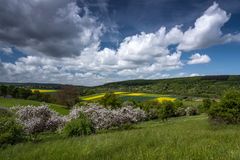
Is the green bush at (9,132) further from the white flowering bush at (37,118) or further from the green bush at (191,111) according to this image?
the green bush at (191,111)

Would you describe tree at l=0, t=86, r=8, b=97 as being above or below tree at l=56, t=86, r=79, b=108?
above

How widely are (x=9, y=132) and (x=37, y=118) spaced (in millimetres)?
10218

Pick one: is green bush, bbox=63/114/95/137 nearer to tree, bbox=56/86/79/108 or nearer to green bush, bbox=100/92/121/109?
green bush, bbox=100/92/121/109

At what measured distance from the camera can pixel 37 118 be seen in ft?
89.9

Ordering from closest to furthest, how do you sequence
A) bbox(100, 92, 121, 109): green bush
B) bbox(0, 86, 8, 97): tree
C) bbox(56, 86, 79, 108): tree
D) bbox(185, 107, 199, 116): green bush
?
bbox(100, 92, 121, 109): green bush, bbox(185, 107, 199, 116): green bush, bbox(56, 86, 79, 108): tree, bbox(0, 86, 8, 97): tree

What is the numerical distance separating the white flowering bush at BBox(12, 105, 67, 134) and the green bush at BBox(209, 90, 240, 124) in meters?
21.2

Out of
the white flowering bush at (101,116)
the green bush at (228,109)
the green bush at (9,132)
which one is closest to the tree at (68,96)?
the white flowering bush at (101,116)

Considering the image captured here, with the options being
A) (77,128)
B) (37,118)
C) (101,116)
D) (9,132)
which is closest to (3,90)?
(101,116)

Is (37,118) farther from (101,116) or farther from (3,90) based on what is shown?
(3,90)

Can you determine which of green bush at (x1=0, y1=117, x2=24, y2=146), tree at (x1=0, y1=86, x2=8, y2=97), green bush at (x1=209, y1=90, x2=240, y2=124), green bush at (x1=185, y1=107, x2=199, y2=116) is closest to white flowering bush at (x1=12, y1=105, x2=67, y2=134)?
green bush at (x1=0, y1=117, x2=24, y2=146)

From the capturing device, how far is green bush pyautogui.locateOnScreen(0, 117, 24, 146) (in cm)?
1692

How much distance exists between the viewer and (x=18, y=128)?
18.0 meters

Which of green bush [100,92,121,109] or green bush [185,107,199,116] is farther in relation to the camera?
green bush [185,107,199,116]

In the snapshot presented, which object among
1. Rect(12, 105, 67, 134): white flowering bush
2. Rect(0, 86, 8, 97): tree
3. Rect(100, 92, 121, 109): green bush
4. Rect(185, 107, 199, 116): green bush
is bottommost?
Rect(185, 107, 199, 116): green bush
